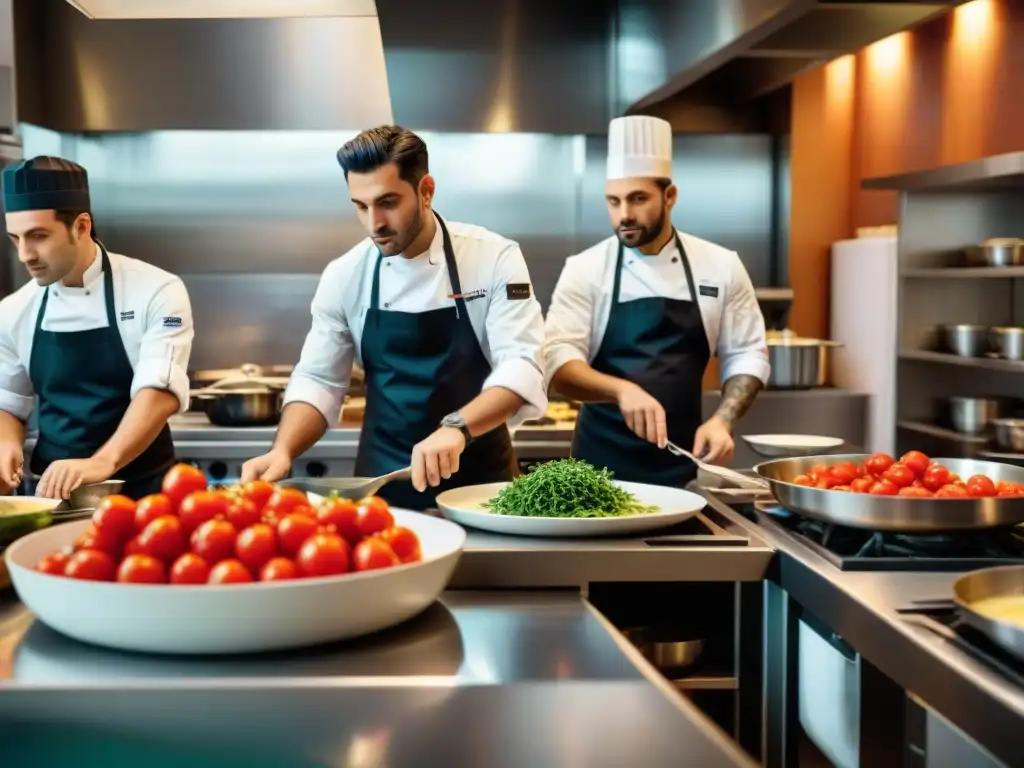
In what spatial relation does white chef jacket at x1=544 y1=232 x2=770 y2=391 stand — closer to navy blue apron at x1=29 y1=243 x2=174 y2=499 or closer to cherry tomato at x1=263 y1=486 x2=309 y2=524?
navy blue apron at x1=29 y1=243 x2=174 y2=499

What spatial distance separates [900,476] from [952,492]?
11 centimetres

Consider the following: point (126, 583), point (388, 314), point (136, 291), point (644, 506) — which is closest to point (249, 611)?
point (126, 583)

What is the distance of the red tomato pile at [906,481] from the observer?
1840 millimetres

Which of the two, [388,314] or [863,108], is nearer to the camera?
[388,314]

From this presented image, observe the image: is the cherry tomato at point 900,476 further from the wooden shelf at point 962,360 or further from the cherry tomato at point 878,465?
the wooden shelf at point 962,360

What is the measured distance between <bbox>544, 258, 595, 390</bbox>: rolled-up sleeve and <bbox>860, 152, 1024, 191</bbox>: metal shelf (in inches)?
56.9

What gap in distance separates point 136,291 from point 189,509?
74.1 inches

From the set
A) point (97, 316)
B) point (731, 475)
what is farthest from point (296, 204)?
point (731, 475)

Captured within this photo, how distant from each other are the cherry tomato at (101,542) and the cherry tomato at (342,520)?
244 mm

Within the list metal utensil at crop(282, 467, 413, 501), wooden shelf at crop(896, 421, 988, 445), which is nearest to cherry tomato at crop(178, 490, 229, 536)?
metal utensil at crop(282, 467, 413, 501)

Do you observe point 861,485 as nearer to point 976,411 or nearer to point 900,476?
point 900,476

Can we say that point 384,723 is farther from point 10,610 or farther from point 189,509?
point 10,610

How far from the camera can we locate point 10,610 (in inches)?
60.1

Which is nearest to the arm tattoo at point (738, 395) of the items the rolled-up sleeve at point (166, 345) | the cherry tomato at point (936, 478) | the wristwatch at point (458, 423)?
the wristwatch at point (458, 423)
